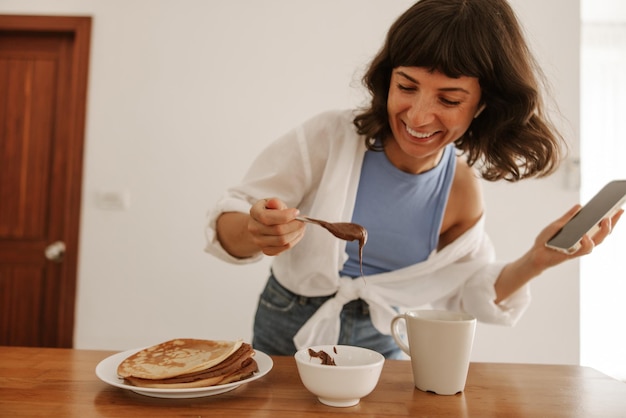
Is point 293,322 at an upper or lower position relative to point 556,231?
lower

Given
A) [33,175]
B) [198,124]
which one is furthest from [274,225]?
[33,175]

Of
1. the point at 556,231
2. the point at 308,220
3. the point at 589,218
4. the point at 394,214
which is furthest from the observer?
the point at 394,214

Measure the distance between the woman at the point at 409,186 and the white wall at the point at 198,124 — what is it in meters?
1.22

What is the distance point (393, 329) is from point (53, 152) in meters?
2.32

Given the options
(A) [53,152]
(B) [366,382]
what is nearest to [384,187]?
(B) [366,382]

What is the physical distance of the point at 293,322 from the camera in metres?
1.32

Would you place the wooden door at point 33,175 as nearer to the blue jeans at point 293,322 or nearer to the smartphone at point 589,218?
the blue jeans at point 293,322

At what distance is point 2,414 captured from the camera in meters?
0.69

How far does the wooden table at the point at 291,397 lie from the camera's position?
0.72 metres

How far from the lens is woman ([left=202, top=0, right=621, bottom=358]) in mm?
1082

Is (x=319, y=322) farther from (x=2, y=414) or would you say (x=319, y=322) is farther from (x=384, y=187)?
(x=2, y=414)

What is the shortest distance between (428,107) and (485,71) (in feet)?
0.45

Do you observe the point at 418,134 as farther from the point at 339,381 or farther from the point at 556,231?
the point at 339,381

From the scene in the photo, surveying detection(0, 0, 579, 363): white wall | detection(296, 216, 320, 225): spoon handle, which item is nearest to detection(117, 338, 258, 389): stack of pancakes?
detection(296, 216, 320, 225): spoon handle
